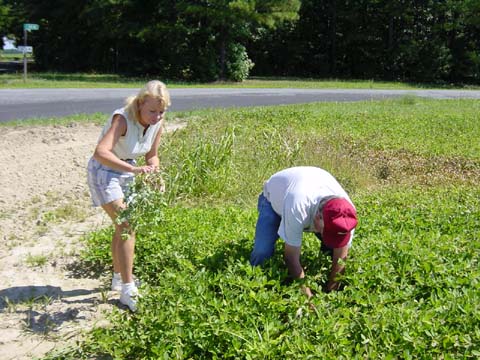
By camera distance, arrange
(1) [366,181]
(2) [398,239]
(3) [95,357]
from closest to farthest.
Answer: (3) [95,357] → (2) [398,239] → (1) [366,181]

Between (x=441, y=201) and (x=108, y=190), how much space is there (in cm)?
439

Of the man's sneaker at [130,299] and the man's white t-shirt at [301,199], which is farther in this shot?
the man's sneaker at [130,299]

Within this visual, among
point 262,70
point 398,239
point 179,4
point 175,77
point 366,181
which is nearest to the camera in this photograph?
point 398,239

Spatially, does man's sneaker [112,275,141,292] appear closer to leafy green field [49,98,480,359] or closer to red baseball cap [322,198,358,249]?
leafy green field [49,98,480,359]

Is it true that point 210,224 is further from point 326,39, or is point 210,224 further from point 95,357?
point 326,39

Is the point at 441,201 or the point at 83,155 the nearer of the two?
the point at 441,201

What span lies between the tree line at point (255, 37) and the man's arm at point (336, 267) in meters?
22.4

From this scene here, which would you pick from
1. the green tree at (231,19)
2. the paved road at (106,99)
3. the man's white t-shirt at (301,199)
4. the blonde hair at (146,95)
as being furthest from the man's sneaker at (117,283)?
the green tree at (231,19)

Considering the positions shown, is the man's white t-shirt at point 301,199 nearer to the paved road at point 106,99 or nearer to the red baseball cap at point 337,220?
the red baseball cap at point 337,220

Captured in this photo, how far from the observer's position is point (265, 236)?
449cm

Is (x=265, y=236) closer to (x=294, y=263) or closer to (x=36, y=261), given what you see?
(x=294, y=263)

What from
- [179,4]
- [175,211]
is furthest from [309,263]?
[179,4]

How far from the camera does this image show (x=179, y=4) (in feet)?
86.4

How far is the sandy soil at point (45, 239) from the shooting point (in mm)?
4469
